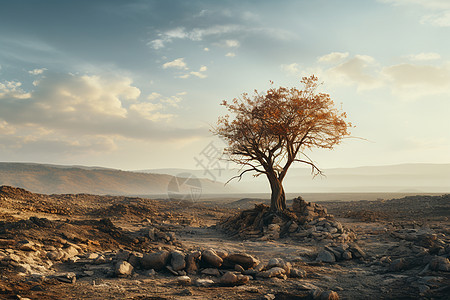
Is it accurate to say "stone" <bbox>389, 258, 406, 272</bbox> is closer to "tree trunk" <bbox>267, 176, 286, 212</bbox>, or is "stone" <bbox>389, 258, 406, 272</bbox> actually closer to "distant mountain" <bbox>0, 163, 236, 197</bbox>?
"tree trunk" <bbox>267, 176, 286, 212</bbox>

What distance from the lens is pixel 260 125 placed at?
18.0 metres

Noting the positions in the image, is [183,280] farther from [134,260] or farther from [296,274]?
[296,274]

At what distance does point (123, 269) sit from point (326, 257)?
22.6 ft

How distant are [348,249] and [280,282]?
4.72m

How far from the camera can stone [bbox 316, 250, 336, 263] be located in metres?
10.5

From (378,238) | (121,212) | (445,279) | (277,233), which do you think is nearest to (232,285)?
(445,279)

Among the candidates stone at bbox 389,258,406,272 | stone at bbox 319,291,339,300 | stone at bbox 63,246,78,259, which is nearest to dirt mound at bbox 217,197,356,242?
stone at bbox 389,258,406,272

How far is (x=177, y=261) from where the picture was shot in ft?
28.4

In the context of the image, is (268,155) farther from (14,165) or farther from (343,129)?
(14,165)

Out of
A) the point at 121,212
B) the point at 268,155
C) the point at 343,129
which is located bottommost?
the point at 121,212

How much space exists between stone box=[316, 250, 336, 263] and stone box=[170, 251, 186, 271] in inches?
198

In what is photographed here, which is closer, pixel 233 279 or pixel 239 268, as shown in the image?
pixel 233 279

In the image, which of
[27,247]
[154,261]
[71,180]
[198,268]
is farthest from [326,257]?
[71,180]

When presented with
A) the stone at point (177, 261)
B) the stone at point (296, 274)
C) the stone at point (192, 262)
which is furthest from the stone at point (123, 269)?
the stone at point (296, 274)
